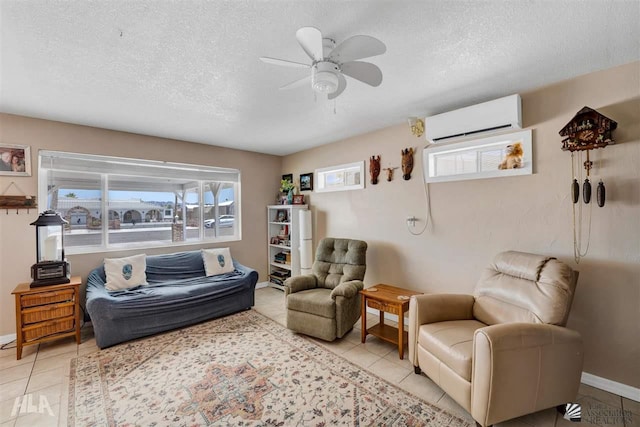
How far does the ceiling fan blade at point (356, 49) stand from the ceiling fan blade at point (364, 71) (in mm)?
71

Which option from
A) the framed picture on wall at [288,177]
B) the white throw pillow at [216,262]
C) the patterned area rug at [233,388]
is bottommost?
the patterned area rug at [233,388]

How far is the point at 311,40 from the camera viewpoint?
4.67 ft

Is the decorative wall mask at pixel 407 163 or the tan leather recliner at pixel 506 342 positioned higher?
the decorative wall mask at pixel 407 163

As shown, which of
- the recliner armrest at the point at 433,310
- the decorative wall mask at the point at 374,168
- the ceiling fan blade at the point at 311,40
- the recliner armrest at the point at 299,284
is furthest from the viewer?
the decorative wall mask at the point at 374,168

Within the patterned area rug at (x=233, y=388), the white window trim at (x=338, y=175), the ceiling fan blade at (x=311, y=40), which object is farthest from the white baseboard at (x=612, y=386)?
the ceiling fan blade at (x=311, y=40)

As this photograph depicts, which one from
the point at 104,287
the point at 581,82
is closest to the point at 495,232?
the point at 581,82

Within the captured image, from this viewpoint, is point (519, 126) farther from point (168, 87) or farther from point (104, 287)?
point (104, 287)

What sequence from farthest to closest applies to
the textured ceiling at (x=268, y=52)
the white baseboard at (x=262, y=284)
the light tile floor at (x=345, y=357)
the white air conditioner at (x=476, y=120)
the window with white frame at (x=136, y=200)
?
1. the white baseboard at (x=262, y=284)
2. the window with white frame at (x=136, y=200)
3. the white air conditioner at (x=476, y=120)
4. the light tile floor at (x=345, y=357)
5. the textured ceiling at (x=268, y=52)

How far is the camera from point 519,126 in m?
2.43

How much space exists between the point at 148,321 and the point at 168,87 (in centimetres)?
246

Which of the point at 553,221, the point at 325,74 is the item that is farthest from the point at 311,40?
the point at 553,221

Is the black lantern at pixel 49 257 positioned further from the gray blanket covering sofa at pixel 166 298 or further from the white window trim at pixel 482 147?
the white window trim at pixel 482 147

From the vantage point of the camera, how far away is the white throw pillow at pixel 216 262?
393 centimetres

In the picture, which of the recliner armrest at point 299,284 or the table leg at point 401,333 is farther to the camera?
the recliner armrest at point 299,284
